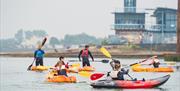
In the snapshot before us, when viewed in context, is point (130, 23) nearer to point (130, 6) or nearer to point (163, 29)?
point (130, 6)

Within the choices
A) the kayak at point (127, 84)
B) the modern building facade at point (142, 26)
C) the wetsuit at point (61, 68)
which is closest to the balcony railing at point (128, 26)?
the modern building facade at point (142, 26)

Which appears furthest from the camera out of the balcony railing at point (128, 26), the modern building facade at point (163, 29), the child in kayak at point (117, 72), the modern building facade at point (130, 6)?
the modern building facade at point (130, 6)

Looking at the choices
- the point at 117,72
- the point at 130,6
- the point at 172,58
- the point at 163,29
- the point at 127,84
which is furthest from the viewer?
the point at 130,6

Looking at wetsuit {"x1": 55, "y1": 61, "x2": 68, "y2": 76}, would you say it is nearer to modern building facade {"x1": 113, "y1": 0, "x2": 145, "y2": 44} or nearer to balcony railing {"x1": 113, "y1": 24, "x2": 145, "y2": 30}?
modern building facade {"x1": 113, "y1": 0, "x2": 145, "y2": 44}

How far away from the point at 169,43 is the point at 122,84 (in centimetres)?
11065

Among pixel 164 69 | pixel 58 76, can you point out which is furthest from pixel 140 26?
pixel 58 76

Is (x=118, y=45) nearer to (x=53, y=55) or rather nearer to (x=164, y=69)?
(x=53, y=55)

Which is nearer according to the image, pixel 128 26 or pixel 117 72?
pixel 117 72

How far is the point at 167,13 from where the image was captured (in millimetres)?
168500

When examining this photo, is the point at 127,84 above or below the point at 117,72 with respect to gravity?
below

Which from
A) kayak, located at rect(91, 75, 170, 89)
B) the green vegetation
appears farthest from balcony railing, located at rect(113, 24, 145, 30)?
kayak, located at rect(91, 75, 170, 89)

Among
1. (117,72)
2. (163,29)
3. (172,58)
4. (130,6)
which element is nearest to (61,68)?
(117,72)

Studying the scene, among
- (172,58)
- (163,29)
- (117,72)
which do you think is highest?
(163,29)

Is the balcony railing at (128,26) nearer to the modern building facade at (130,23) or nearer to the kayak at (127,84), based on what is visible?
the modern building facade at (130,23)
